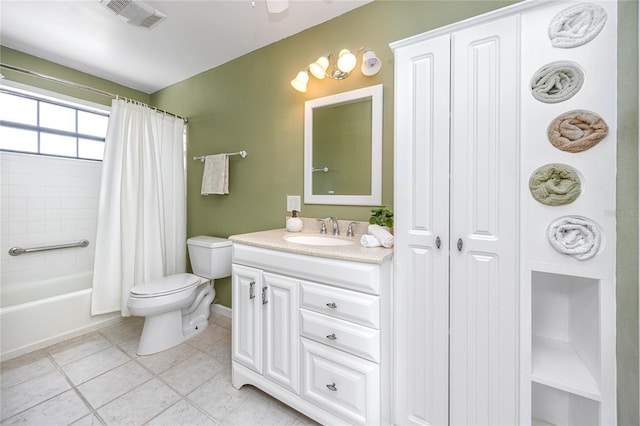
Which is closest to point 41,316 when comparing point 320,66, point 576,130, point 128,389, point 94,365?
point 94,365

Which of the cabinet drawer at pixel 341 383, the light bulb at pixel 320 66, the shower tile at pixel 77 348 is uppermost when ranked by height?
the light bulb at pixel 320 66

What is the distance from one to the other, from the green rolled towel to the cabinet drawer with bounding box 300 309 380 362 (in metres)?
0.80

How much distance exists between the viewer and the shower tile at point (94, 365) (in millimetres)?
1632

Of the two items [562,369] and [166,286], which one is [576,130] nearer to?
[562,369]

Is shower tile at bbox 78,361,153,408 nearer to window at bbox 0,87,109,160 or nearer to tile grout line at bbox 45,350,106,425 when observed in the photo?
tile grout line at bbox 45,350,106,425

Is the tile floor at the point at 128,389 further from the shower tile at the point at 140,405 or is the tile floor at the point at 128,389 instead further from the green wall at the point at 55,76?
the green wall at the point at 55,76

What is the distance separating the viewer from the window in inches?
89.0

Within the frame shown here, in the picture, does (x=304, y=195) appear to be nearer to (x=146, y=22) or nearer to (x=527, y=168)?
(x=527, y=168)

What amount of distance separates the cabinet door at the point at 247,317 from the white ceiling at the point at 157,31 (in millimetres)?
1712

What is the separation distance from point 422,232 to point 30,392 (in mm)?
2344

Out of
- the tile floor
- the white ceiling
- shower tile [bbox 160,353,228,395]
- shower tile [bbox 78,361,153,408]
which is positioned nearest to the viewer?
the tile floor

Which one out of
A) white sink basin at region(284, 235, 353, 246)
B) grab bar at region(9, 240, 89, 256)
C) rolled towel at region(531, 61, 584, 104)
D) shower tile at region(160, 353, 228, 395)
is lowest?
shower tile at region(160, 353, 228, 395)

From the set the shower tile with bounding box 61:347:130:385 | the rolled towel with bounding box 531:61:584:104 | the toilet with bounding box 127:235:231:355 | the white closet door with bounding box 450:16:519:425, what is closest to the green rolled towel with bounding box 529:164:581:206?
the white closet door with bounding box 450:16:519:425

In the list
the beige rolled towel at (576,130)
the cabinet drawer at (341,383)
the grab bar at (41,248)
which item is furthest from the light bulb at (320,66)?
the grab bar at (41,248)
